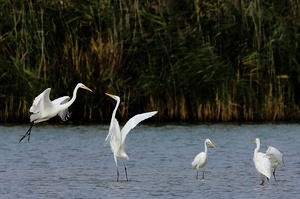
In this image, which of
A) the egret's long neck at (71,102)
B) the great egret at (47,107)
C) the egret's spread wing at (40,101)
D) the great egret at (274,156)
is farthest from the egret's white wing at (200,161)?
the egret's spread wing at (40,101)

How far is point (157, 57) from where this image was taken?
20.1 metres

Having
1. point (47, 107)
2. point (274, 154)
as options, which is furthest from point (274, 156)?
point (47, 107)

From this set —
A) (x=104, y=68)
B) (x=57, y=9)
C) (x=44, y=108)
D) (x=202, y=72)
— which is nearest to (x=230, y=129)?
(x=202, y=72)

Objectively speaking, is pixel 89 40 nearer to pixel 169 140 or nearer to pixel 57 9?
pixel 57 9

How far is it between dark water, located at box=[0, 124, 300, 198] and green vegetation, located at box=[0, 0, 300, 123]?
0.55 metres

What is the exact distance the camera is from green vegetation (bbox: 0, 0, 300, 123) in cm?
1984

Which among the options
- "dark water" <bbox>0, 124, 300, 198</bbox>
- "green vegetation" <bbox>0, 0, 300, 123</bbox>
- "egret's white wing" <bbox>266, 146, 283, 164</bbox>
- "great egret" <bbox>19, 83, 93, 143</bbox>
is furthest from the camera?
"green vegetation" <bbox>0, 0, 300, 123</bbox>

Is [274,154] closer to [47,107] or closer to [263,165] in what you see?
[263,165]

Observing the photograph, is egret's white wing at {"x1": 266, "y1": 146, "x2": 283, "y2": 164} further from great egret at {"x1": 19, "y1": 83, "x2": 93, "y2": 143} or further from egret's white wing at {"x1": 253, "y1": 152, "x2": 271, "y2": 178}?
great egret at {"x1": 19, "y1": 83, "x2": 93, "y2": 143}

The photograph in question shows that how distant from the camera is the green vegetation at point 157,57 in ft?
65.1

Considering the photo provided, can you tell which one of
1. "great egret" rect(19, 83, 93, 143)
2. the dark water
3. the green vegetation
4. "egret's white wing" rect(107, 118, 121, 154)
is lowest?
the dark water

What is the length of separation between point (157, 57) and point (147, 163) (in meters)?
5.30

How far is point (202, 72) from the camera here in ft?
65.5

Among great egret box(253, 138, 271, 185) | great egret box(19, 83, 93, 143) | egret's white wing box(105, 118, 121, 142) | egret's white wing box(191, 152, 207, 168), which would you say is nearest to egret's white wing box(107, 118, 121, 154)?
egret's white wing box(105, 118, 121, 142)
